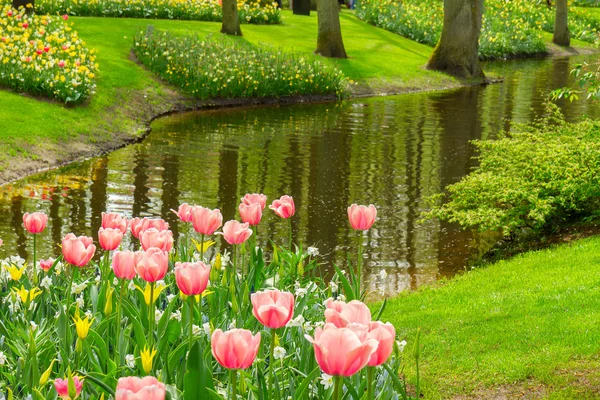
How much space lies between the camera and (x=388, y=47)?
31891mm

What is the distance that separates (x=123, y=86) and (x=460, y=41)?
12.2m

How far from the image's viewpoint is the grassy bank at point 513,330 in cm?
588

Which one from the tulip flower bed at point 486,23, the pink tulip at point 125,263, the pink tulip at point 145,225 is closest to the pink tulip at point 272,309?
the pink tulip at point 125,263

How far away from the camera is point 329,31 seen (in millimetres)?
27344

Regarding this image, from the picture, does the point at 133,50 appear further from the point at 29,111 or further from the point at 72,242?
the point at 72,242

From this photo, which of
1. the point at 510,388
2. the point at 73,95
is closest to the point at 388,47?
the point at 73,95

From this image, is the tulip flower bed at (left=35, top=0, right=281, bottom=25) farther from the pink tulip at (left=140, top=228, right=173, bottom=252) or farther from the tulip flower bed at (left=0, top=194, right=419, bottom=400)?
the pink tulip at (left=140, top=228, right=173, bottom=252)

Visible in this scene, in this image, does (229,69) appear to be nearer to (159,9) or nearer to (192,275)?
(159,9)

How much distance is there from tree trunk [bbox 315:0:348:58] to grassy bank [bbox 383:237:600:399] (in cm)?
1903

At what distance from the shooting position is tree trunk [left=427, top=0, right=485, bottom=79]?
28080 millimetres

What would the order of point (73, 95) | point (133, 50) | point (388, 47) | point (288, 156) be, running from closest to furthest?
1. point (288, 156)
2. point (73, 95)
3. point (133, 50)
4. point (388, 47)

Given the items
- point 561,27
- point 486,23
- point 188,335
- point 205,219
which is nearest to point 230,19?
point 486,23

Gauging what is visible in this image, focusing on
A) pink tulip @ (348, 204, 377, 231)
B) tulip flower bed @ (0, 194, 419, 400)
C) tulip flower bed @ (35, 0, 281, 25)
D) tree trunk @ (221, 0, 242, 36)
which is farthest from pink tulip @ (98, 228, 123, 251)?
tulip flower bed @ (35, 0, 281, 25)

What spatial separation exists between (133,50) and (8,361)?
1973 cm
